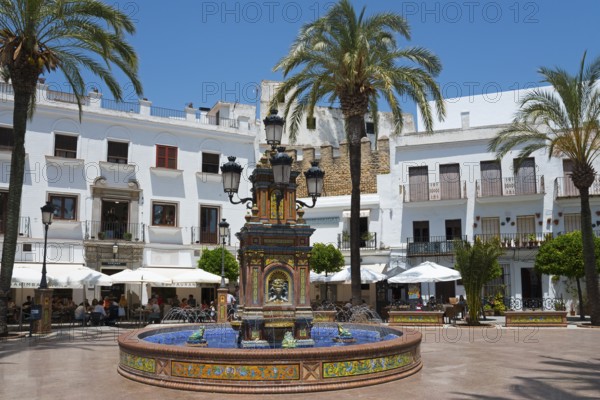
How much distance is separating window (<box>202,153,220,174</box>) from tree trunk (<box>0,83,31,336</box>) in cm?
1412

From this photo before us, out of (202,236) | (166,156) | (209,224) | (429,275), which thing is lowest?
(429,275)

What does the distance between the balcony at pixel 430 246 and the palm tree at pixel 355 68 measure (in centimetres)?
1178

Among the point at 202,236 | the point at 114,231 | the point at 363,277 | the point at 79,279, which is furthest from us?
the point at 202,236

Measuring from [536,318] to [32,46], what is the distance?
18.1 m

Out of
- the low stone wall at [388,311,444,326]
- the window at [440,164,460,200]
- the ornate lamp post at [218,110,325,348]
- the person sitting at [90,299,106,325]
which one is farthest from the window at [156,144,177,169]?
the ornate lamp post at [218,110,325,348]

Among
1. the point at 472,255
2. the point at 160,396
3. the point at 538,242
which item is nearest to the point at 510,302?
the point at 538,242

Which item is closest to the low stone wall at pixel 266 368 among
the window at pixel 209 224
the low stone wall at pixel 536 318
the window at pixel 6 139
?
the low stone wall at pixel 536 318

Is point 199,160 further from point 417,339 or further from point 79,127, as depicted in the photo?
point 417,339

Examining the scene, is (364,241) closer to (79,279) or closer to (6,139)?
(79,279)

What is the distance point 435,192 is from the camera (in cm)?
3134

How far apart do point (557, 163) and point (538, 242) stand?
13.8ft

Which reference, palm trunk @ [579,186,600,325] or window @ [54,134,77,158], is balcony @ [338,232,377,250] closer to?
palm trunk @ [579,186,600,325]

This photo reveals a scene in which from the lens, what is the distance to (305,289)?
11.1 metres

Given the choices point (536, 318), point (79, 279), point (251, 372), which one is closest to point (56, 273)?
point (79, 279)
